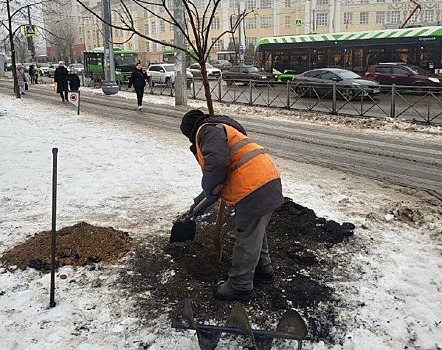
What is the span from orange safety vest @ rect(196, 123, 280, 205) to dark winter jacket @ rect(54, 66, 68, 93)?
Answer: 688 inches

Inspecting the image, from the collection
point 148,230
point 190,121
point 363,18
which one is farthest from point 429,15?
point 190,121

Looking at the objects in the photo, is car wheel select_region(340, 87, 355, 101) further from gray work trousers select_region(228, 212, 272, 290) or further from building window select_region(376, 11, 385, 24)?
building window select_region(376, 11, 385, 24)

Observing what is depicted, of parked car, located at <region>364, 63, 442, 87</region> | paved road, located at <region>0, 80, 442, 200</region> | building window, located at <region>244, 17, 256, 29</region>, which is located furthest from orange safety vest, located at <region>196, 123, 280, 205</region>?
building window, located at <region>244, 17, 256, 29</region>

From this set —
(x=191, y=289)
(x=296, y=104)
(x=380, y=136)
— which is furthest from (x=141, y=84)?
(x=191, y=289)

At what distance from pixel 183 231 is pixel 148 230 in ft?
2.70

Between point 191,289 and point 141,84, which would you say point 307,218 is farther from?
point 141,84

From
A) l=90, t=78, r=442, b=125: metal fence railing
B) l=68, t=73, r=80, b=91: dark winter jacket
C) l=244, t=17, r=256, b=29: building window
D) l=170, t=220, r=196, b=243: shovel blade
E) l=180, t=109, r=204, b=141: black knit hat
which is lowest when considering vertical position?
l=170, t=220, r=196, b=243: shovel blade

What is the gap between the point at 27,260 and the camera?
416 cm

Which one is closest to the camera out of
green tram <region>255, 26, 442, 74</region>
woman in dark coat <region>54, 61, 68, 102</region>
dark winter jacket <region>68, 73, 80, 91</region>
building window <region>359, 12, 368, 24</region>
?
woman in dark coat <region>54, 61, 68, 102</region>

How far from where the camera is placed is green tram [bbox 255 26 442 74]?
22.7 m

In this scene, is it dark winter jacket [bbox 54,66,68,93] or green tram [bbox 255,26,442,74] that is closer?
dark winter jacket [bbox 54,66,68,93]

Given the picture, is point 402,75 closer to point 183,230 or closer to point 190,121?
point 183,230

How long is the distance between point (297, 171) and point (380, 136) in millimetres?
4544

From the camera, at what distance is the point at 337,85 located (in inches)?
614
